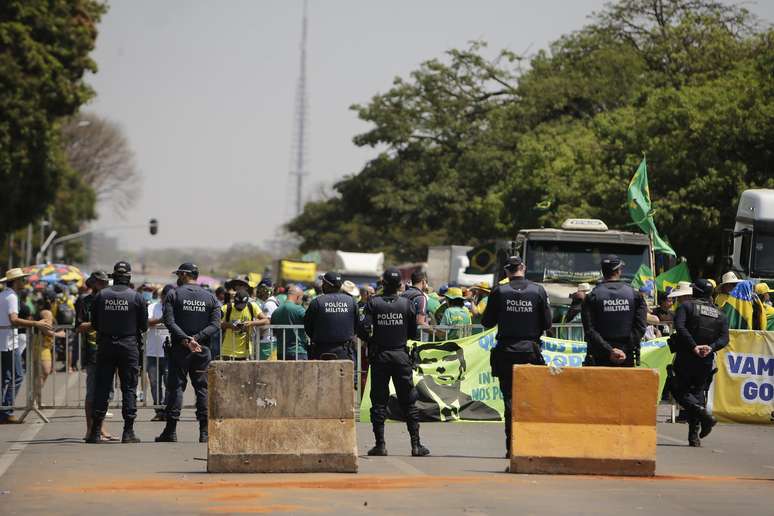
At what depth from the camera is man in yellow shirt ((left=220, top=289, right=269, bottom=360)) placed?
17.0 metres

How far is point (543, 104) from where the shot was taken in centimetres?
6034

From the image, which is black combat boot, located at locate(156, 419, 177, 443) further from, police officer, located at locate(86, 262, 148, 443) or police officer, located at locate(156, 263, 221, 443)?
police officer, located at locate(156, 263, 221, 443)

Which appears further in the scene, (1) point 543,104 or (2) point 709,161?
(1) point 543,104

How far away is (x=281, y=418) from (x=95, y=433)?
337cm

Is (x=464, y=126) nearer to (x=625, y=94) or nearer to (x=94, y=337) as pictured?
(x=625, y=94)

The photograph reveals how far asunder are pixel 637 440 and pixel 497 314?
70.5 inches

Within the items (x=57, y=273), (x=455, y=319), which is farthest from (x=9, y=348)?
(x=57, y=273)

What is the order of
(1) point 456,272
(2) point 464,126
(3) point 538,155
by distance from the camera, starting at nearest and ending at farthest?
1. (1) point 456,272
2. (3) point 538,155
3. (2) point 464,126

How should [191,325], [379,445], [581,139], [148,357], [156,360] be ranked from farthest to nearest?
[581,139] < [148,357] < [156,360] < [191,325] < [379,445]

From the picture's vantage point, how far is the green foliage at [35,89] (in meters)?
A: 43.4

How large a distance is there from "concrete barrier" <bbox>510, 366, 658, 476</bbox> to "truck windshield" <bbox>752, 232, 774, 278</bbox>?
13.5 meters

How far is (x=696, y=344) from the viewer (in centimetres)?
1410

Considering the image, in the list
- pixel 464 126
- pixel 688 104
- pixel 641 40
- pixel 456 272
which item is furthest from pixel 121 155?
pixel 688 104

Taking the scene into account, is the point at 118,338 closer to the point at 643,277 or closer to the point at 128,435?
the point at 128,435
